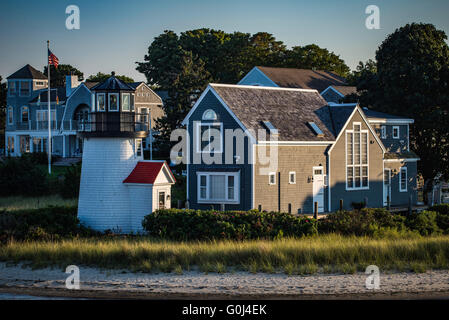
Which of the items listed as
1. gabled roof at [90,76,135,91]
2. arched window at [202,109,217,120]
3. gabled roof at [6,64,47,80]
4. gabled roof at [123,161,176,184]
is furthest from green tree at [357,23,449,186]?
gabled roof at [6,64,47,80]

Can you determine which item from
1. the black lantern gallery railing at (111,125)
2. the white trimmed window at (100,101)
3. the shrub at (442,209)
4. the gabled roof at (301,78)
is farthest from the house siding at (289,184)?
the gabled roof at (301,78)

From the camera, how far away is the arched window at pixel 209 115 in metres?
37.6

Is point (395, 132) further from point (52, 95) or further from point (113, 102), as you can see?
point (52, 95)

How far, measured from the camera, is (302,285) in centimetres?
2094

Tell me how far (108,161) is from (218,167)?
708 cm

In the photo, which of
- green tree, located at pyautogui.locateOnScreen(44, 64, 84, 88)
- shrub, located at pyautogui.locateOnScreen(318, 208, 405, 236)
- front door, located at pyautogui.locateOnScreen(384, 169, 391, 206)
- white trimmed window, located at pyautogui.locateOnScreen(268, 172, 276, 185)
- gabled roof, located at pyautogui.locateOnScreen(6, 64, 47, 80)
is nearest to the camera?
shrub, located at pyautogui.locateOnScreen(318, 208, 405, 236)

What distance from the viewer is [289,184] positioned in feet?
124

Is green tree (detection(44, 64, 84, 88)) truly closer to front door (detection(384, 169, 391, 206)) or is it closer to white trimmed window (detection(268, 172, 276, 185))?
front door (detection(384, 169, 391, 206))

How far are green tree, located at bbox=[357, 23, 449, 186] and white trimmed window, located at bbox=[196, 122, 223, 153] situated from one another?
16450 millimetres

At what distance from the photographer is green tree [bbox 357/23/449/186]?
4634cm

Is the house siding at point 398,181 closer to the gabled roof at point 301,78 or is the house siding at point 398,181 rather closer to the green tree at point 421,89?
the green tree at point 421,89
